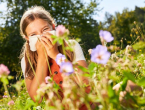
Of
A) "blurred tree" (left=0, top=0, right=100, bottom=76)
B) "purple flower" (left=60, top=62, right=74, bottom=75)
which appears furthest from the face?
"blurred tree" (left=0, top=0, right=100, bottom=76)

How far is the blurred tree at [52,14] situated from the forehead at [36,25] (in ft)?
22.4

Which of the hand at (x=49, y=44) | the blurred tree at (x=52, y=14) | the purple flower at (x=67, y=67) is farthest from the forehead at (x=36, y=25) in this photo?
the blurred tree at (x=52, y=14)

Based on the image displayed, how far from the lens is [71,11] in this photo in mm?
10836

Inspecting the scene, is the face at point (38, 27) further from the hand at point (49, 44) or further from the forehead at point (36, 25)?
the hand at point (49, 44)

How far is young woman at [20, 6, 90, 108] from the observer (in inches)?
67.6

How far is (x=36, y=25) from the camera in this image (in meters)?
2.03

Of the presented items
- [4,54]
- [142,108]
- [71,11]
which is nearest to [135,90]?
[142,108]

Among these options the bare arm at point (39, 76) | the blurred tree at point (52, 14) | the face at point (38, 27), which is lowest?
the bare arm at point (39, 76)

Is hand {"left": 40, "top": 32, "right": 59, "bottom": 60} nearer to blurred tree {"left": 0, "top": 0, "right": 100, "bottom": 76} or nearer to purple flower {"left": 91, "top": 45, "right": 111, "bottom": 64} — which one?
purple flower {"left": 91, "top": 45, "right": 111, "bottom": 64}

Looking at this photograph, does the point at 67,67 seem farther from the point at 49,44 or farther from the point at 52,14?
the point at 52,14

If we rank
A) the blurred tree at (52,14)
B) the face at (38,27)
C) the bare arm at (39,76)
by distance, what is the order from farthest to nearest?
the blurred tree at (52,14) < the face at (38,27) < the bare arm at (39,76)

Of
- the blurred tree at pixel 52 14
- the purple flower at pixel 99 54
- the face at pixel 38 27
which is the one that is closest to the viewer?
the purple flower at pixel 99 54

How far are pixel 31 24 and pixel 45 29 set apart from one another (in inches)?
7.7

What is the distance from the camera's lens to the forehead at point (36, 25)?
200 centimetres
